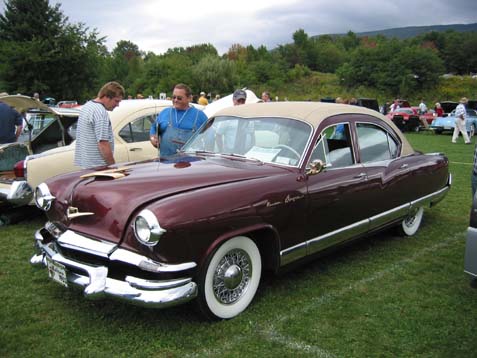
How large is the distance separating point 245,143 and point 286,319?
170 centimetres

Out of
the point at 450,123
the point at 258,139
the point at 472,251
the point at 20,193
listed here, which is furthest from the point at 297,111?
the point at 450,123

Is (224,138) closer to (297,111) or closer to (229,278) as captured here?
(297,111)

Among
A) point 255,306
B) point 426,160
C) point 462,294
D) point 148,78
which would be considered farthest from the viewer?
point 148,78

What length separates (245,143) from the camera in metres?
4.38

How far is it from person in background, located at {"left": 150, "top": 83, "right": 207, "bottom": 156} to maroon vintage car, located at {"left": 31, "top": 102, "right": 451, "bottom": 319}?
0.75 m

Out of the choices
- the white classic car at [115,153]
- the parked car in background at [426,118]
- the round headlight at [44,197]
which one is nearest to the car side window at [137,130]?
the white classic car at [115,153]

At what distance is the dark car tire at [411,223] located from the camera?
18.3ft

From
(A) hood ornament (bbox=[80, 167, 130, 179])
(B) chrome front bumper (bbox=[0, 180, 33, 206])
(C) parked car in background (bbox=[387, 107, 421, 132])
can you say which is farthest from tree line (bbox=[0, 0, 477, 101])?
(A) hood ornament (bbox=[80, 167, 130, 179])

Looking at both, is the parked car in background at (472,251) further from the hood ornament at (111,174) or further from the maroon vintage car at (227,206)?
the hood ornament at (111,174)

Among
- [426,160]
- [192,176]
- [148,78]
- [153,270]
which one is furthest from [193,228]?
[148,78]

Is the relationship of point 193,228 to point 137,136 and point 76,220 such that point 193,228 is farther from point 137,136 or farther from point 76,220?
point 137,136

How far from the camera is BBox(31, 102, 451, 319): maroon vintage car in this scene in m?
3.01

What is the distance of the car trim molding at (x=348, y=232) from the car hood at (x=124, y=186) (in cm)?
68

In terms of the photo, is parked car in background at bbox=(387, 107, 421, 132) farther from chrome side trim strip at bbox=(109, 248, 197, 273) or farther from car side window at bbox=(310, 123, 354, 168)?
chrome side trim strip at bbox=(109, 248, 197, 273)
